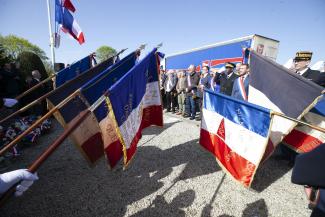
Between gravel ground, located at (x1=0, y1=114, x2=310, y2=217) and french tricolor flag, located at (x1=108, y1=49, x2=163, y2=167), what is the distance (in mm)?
879

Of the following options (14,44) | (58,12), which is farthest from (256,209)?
→ (14,44)

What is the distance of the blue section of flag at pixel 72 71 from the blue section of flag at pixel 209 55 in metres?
5.94

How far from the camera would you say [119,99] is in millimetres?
2523

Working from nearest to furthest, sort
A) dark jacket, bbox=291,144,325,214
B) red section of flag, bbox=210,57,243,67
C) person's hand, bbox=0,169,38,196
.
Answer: dark jacket, bbox=291,144,325,214 → person's hand, bbox=0,169,38,196 → red section of flag, bbox=210,57,243,67

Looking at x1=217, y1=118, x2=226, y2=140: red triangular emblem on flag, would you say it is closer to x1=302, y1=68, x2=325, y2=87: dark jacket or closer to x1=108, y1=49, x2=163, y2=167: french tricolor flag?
x1=108, y1=49, x2=163, y2=167: french tricolor flag

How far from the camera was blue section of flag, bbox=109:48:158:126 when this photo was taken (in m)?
2.45

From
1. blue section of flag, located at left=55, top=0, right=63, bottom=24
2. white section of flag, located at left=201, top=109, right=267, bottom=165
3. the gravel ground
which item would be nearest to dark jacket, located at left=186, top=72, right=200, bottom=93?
the gravel ground

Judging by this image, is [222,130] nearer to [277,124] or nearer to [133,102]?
[277,124]

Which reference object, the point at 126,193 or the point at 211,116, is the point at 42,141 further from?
the point at 211,116

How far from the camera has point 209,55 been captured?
441 inches

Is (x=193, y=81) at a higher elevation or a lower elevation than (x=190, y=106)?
higher

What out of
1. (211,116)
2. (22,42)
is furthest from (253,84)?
(22,42)

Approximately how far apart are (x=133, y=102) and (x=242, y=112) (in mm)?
1862

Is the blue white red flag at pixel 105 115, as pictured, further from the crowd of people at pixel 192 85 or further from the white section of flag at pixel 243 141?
the crowd of people at pixel 192 85
